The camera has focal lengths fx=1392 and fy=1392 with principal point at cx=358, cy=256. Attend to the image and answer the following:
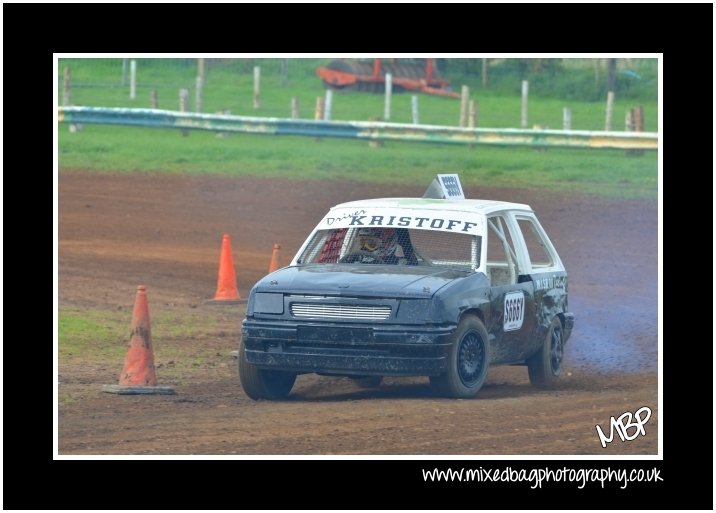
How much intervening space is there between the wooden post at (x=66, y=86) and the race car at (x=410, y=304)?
65.1ft

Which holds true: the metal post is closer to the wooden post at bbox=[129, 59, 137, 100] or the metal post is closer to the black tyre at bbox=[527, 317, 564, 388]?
the wooden post at bbox=[129, 59, 137, 100]

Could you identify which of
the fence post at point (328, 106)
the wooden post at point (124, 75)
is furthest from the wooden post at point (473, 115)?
the wooden post at point (124, 75)

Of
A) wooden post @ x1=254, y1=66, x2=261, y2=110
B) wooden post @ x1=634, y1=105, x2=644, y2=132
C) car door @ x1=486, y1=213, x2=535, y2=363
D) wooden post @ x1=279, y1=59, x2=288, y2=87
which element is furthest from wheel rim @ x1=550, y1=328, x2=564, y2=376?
wooden post @ x1=279, y1=59, x2=288, y2=87

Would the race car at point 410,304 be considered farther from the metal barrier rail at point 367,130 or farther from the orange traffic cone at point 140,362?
the metal barrier rail at point 367,130

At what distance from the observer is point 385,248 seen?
11383 mm

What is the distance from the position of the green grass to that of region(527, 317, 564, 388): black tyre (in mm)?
12037

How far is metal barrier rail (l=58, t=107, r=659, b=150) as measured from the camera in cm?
2559

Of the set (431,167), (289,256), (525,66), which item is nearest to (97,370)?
(289,256)

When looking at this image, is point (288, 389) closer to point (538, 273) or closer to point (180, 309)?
point (538, 273)

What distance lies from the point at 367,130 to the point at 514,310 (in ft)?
52.5

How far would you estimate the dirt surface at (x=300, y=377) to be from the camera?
9445 mm

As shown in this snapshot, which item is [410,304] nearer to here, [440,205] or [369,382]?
[440,205]

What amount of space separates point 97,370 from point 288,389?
2168mm

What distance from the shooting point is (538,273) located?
1184cm
